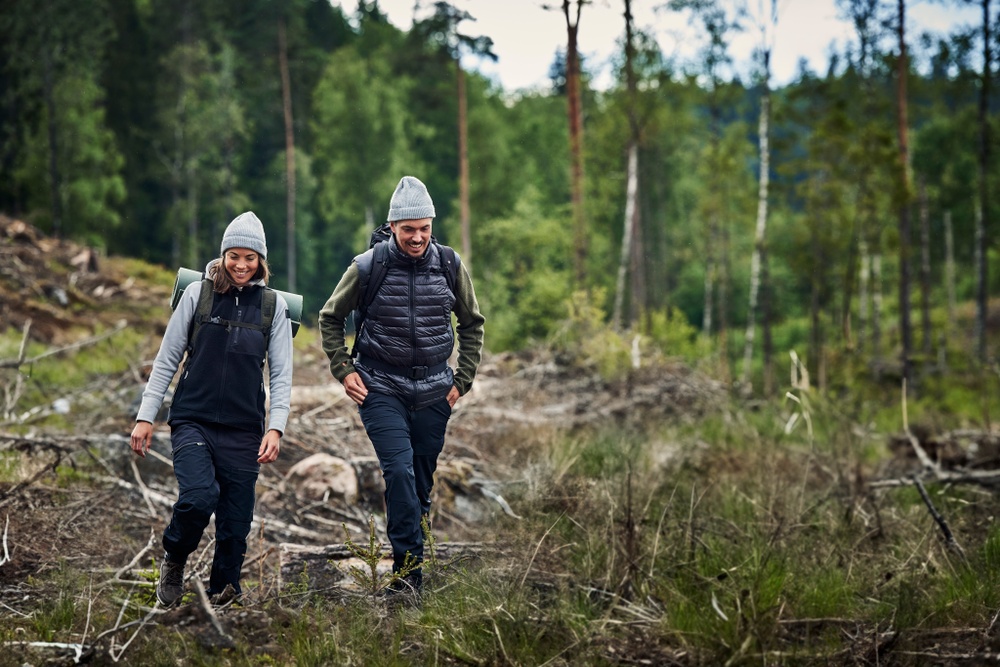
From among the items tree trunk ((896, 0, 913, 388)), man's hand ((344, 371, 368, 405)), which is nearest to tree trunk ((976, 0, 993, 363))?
tree trunk ((896, 0, 913, 388))

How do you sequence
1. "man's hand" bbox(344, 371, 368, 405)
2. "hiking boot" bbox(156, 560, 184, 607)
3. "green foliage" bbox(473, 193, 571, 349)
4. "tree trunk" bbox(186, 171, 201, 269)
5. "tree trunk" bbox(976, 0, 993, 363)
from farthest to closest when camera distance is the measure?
"tree trunk" bbox(186, 171, 201, 269) < "green foliage" bbox(473, 193, 571, 349) < "tree trunk" bbox(976, 0, 993, 363) < "man's hand" bbox(344, 371, 368, 405) < "hiking boot" bbox(156, 560, 184, 607)

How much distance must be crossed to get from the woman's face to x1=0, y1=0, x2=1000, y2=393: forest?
526 inches

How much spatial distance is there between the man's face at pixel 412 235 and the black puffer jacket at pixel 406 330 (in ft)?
0.22

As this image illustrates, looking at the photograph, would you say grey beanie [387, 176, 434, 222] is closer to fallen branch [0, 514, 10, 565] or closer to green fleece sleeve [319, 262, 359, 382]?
green fleece sleeve [319, 262, 359, 382]

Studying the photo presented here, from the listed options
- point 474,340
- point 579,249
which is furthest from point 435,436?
point 579,249

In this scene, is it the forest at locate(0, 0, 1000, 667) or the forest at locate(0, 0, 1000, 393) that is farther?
the forest at locate(0, 0, 1000, 393)

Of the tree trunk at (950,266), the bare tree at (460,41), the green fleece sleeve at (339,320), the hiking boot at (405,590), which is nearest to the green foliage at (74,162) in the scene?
the bare tree at (460,41)

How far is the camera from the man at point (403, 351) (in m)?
4.99

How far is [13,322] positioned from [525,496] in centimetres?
1265

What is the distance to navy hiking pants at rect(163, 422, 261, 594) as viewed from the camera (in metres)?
4.60

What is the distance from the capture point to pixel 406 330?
5.12 meters

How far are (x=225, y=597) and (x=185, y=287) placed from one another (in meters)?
1.61

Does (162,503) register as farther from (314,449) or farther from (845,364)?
(845,364)

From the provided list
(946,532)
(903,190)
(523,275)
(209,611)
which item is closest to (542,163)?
(523,275)
